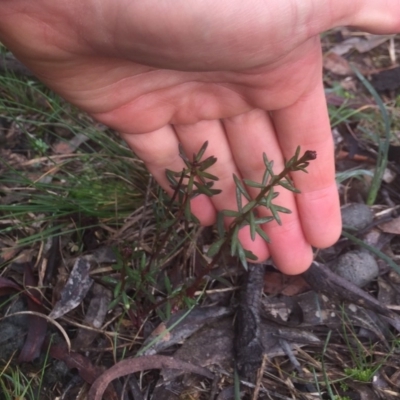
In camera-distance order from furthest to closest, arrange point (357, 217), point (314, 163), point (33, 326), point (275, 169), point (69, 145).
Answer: point (69, 145) < point (357, 217) < point (275, 169) < point (314, 163) < point (33, 326)

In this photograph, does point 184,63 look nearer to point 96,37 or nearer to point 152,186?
point 96,37

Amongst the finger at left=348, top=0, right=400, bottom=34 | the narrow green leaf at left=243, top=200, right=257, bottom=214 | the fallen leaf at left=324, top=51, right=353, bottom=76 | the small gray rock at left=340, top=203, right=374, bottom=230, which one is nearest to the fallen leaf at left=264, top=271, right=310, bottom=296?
the small gray rock at left=340, top=203, right=374, bottom=230

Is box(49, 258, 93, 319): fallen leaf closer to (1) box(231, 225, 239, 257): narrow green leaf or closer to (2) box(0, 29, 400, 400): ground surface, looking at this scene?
(2) box(0, 29, 400, 400): ground surface

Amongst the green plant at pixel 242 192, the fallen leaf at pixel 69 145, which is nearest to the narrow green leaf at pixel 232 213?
the green plant at pixel 242 192

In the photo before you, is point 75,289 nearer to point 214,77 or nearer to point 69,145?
point 69,145

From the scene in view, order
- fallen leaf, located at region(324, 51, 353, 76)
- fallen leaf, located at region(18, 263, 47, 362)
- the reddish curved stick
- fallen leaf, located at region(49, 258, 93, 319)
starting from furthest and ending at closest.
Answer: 1. fallen leaf, located at region(324, 51, 353, 76)
2. fallen leaf, located at region(49, 258, 93, 319)
3. fallen leaf, located at region(18, 263, 47, 362)
4. the reddish curved stick

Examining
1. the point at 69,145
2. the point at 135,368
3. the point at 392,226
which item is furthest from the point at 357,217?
the point at 69,145
